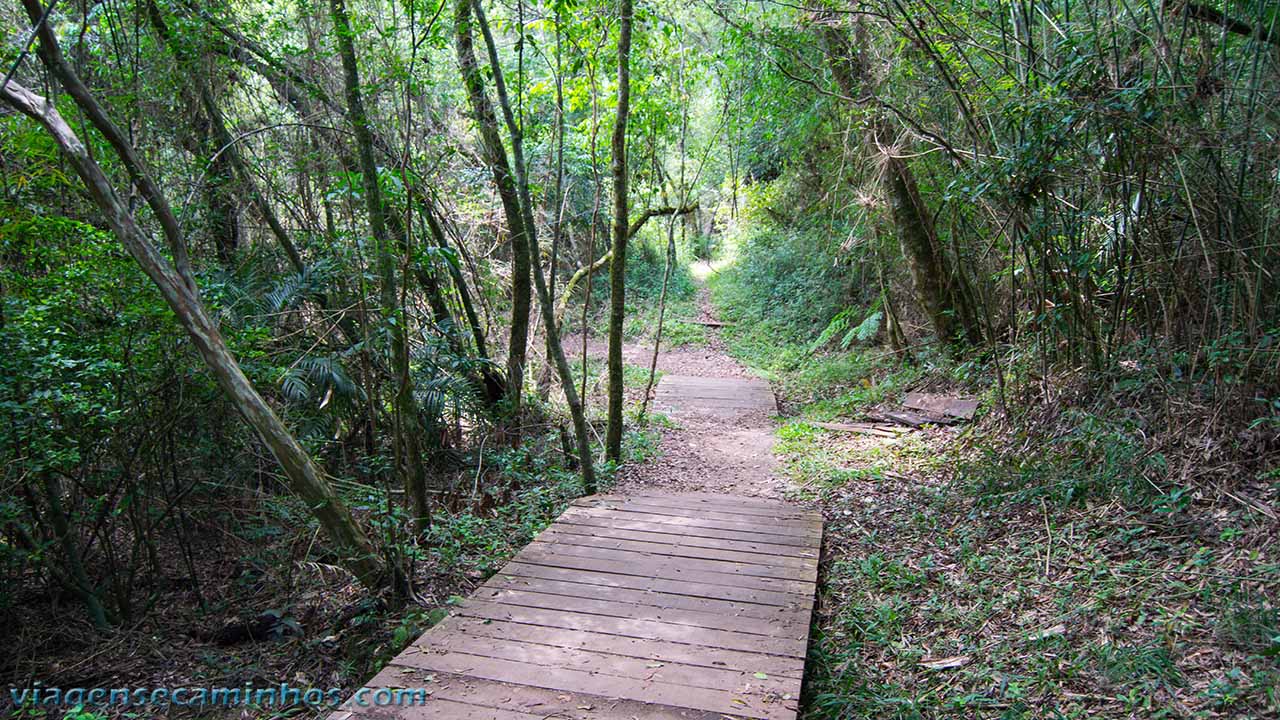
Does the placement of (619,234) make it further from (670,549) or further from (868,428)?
(868,428)

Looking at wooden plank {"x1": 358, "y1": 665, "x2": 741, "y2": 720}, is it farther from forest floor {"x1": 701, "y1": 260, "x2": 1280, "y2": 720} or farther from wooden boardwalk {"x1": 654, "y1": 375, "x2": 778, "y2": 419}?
wooden boardwalk {"x1": 654, "y1": 375, "x2": 778, "y2": 419}

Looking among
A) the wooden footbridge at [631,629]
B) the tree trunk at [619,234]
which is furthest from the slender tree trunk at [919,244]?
the wooden footbridge at [631,629]

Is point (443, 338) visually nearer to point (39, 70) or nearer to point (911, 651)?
point (39, 70)

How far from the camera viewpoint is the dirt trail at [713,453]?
22.1ft

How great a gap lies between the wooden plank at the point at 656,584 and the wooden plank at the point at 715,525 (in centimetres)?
87

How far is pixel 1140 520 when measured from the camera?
397 centimetres

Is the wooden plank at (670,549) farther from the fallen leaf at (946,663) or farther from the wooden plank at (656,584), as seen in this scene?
the fallen leaf at (946,663)

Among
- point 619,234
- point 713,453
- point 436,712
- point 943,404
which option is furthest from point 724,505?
point 943,404

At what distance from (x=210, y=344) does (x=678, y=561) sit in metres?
2.91

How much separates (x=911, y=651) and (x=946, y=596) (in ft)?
1.97

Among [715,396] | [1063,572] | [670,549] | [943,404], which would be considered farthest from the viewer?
[715,396]

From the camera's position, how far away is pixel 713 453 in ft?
26.1

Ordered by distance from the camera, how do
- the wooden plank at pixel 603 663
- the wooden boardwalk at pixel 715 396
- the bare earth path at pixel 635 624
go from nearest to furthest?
the bare earth path at pixel 635 624
the wooden plank at pixel 603 663
the wooden boardwalk at pixel 715 396

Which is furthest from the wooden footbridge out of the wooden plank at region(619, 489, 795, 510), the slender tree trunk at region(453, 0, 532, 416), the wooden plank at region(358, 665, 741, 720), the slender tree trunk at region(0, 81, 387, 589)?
the slender tree trunk at region(453, 0, 532, 416)
